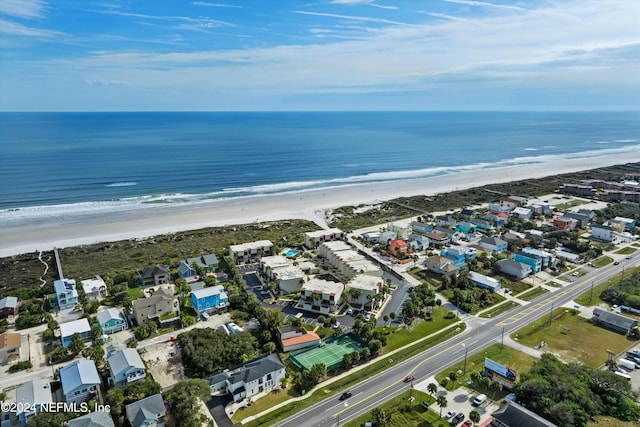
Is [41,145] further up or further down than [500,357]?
further up

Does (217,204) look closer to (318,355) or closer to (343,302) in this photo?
(343,302)

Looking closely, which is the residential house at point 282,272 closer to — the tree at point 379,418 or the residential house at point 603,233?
the tree at point 379,418

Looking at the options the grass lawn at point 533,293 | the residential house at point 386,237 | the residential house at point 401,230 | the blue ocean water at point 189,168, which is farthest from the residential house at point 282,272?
the blue ocean water at point 189,168

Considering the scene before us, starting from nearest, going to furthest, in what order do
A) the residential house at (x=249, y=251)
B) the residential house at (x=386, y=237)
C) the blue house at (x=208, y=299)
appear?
the blue house at (x=208, y=299) < the residential house at (x=249, y=251) < the residential house at (x=386, y=237)

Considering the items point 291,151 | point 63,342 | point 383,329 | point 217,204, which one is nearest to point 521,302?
point 383,329

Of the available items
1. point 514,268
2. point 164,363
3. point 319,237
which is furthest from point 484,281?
point 164,363

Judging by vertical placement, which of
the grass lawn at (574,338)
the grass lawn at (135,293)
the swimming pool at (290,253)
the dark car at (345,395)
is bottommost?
the grass lawn at (574,338)
